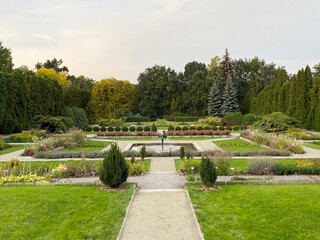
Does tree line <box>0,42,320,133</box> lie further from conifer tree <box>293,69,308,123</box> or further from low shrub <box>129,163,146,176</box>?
low shrub <box>129,163,146,176</box>

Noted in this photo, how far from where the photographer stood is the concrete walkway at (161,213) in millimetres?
3899

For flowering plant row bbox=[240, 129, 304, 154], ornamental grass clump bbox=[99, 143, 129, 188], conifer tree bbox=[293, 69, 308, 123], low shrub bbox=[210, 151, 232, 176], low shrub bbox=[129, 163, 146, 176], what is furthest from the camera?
conifer tree bbox=[293, 69, 308, 123]

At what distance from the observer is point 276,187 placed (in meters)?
6.28

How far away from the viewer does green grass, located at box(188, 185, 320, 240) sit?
3.87m

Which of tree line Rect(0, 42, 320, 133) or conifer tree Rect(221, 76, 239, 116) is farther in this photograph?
conifer tree Rect(221, 76, 239, 116)

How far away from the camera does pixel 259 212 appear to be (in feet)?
15.1

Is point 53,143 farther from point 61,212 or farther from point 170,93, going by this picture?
point 170,93

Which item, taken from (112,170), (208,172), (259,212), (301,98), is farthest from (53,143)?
(301,98)

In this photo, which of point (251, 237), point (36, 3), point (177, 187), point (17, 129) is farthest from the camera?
point (17, 129)

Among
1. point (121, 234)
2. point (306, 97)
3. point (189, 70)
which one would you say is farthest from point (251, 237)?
point (189, 70)

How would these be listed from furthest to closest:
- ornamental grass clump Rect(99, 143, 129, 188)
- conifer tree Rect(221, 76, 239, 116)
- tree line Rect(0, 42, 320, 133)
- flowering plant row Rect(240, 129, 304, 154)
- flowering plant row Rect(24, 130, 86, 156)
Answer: conifer tree Rect(221, 76, 239, 116) → tree line Rect(0, 42, 320, 133) → flowering plant row Rect(24, 130, 86, 156) → flowering plant row Rect(240, 129, 304, 154) → ornamental grass clump Rect(99, 143, 129, 188)

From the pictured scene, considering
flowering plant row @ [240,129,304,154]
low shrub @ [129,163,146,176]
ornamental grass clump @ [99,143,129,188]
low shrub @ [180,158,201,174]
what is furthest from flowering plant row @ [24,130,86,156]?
flowering plant row @ [240,129,304,154]

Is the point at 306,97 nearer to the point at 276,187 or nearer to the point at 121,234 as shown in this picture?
the point at 276,187

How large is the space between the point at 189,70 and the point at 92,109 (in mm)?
23534
